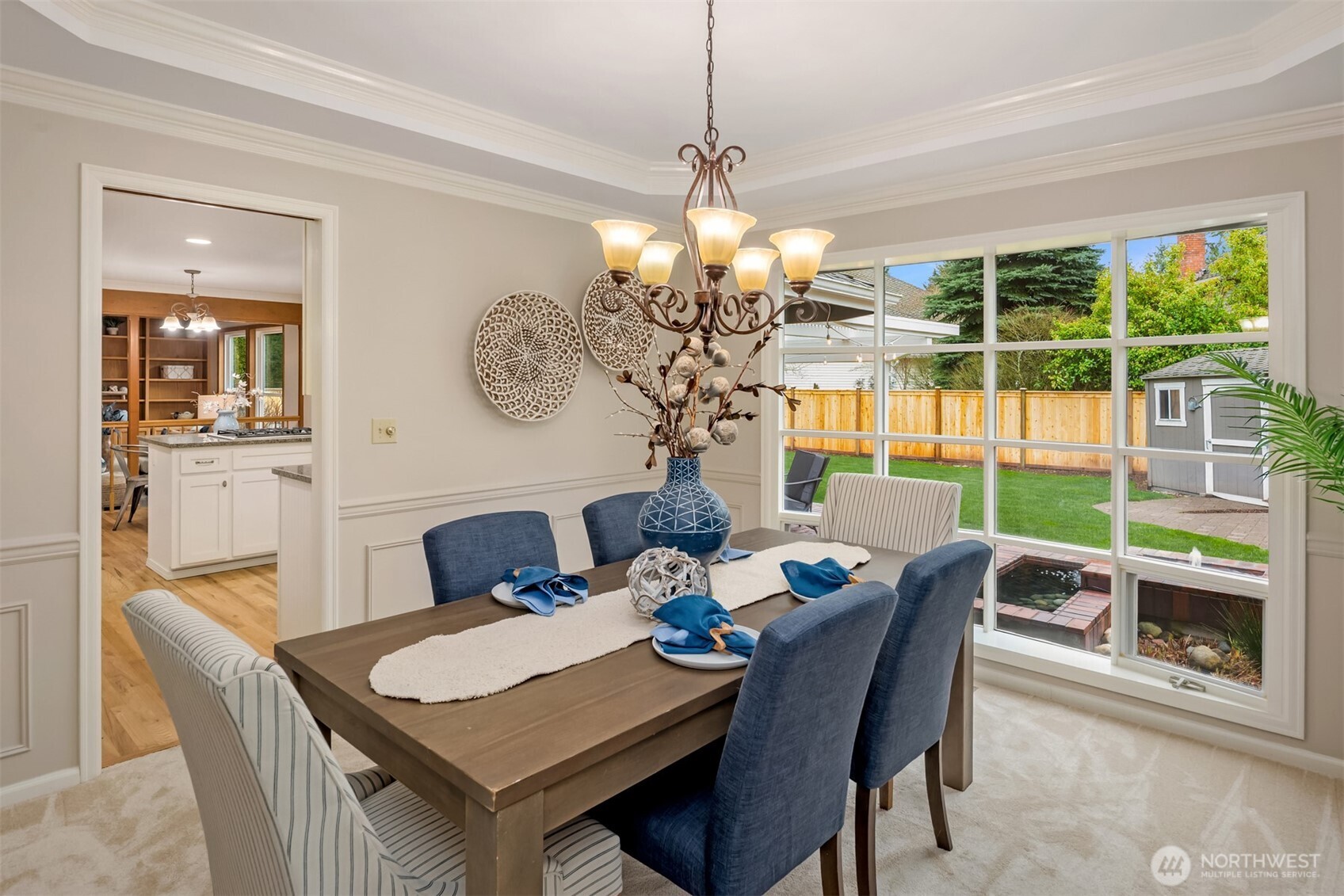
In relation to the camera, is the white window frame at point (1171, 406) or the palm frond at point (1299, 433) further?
the white window frame at point (1171, 406)

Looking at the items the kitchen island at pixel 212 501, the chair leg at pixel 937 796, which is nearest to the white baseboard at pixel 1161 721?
the chair leg at pixel 937 796

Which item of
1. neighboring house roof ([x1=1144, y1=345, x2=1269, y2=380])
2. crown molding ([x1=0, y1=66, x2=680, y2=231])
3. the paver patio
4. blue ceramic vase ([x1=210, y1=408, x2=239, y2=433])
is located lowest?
the paver patio

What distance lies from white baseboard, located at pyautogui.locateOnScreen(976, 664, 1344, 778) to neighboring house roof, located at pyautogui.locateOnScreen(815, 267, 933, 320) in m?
1.76

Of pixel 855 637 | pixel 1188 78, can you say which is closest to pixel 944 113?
pixel 1188 78

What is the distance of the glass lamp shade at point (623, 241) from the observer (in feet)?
6.82

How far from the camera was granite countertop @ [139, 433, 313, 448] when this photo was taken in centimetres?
507

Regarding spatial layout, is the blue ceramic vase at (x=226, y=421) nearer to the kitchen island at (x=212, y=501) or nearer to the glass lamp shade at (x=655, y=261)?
the kitchen island at (x=212, y=501)

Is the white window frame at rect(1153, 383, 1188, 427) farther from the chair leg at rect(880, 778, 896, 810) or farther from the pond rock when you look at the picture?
the chair leg at rect(880, 778, 896, 810)

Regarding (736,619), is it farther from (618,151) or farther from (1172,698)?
(618,151)

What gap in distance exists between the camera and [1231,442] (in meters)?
2.81

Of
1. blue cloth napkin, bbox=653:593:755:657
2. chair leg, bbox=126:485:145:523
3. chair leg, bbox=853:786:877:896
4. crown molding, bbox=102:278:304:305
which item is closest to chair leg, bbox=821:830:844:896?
chair leg, bbox=853:786:877:896

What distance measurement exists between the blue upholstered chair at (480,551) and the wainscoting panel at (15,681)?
136 cm

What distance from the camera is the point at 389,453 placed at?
3.19m

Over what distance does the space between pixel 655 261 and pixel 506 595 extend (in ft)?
3.59
